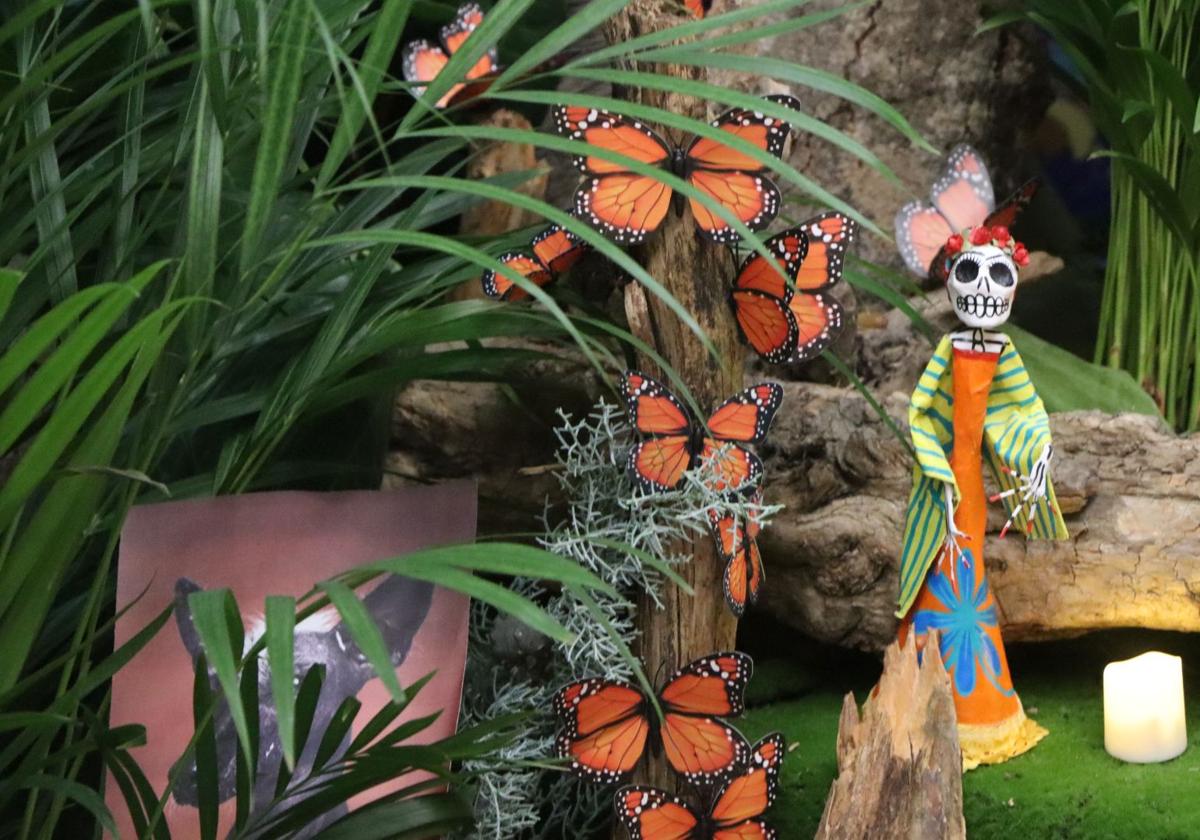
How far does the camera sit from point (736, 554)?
1.05m

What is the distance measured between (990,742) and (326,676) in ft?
2.08

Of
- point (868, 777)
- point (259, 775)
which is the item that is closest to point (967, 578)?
point (868, 777)

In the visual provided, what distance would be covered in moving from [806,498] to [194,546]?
634 mm

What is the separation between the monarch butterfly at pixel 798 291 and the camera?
104 centimetres

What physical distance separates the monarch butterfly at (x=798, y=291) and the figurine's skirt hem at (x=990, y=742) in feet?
1.39

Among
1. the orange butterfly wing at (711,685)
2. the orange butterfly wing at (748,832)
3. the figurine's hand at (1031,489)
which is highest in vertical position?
the figurine's hand at (1031,489)

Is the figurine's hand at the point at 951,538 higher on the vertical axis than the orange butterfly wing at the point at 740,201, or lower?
lower

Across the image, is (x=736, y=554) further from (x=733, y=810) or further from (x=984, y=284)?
(x=984, y=284)

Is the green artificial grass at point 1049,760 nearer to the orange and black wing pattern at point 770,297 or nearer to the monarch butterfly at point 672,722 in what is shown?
the monarch butterfly at point 672,722

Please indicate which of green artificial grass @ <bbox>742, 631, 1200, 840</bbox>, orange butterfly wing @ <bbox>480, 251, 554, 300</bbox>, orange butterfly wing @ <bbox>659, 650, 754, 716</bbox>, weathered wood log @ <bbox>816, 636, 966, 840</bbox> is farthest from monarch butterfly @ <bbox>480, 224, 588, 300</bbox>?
green artificial grass @ <bbox>742, 631, 1200, 840</bbox>

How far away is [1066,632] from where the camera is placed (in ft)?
4.31

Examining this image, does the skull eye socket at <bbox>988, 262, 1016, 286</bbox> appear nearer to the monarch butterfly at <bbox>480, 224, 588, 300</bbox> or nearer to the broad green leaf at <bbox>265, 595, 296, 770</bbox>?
the monarch butterfly at <bbox>480, 224, 588, 300</bbox>

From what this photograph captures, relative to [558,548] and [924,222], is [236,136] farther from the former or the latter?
[924,222]

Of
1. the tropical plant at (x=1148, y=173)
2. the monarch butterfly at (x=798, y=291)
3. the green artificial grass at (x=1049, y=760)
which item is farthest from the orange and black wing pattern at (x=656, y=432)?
the tropical plant at (x=1148, y=173)
